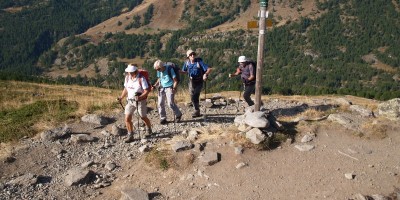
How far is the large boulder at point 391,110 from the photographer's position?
12.7m

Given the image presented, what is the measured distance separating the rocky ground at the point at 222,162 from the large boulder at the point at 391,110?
4 centimetres

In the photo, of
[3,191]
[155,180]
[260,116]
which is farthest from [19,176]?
[260,116]

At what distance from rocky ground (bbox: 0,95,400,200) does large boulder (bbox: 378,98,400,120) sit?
36 millimetres


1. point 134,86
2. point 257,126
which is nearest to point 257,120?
point 257,126

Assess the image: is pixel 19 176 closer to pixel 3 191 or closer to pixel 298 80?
pixel 3 191

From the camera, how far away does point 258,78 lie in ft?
39.6

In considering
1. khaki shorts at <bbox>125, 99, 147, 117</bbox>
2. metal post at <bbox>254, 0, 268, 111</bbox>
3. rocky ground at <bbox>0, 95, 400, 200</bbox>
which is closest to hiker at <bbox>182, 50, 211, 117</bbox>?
rocky ground at <bbox>0, 95, 400, 200</bbox>

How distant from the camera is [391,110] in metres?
13.0

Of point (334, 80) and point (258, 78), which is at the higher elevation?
point (258, 78)

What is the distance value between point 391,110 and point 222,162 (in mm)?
6521

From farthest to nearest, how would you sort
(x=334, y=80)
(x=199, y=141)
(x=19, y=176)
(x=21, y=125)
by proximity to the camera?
(x=334, y=80) < (x=21, y=125) < (x=199, y=141) < (x=19, y=176)

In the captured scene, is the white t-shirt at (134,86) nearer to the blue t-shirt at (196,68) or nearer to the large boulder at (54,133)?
the blue t-shirt at (196,68)

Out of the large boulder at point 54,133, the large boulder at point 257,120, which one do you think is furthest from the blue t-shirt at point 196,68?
the large boulder at point 54,133

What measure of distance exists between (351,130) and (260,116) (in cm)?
307
